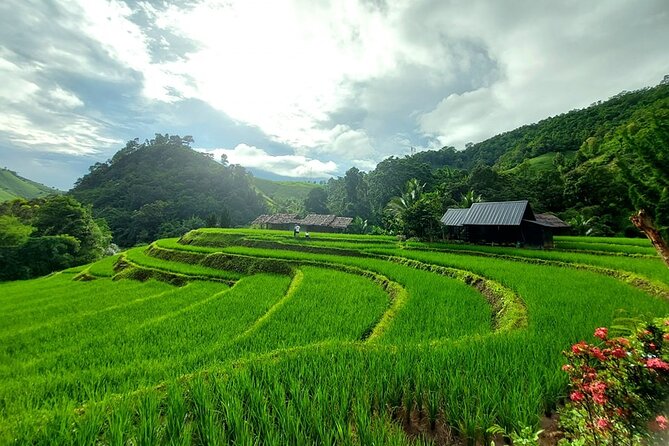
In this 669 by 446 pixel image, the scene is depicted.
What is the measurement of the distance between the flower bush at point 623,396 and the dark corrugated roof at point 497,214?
53.5ft

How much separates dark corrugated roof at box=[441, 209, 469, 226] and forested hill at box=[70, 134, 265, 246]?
1336 inches

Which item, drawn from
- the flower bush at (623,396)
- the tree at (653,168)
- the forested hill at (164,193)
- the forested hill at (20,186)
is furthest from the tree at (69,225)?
the forested hill at (20,186)

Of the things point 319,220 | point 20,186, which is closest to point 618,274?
point 319,220

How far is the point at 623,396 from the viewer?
2.24 meters

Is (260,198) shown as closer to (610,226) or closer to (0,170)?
(610,226)

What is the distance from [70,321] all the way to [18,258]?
28709 mm

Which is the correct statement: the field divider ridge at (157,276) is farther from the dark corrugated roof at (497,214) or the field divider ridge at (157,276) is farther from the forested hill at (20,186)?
the forested hill at (20,186)

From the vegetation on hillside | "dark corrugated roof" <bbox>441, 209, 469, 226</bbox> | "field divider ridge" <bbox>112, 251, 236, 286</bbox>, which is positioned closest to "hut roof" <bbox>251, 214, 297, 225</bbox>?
the vegetation on hillside

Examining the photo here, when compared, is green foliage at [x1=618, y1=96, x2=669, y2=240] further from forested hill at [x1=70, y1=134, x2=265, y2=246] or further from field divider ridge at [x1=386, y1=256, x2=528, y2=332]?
forested hill at [x1=70, y1=134, x2=265, y2=246]

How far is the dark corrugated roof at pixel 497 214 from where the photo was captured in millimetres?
17344

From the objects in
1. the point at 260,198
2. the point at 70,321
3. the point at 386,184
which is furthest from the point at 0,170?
the point at 70,321

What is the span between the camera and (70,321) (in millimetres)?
8711

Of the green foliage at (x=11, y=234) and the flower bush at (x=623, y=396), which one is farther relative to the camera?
the green foliage at (x=11, y=234)

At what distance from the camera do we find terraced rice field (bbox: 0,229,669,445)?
2451mm
